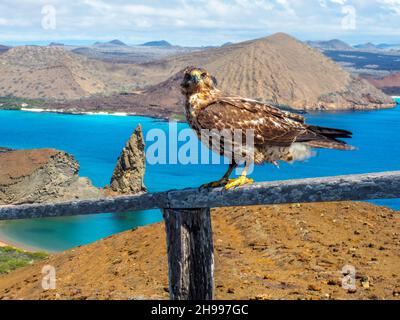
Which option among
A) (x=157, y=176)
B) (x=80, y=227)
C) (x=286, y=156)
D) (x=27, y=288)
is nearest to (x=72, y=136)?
(x=157, y=176)

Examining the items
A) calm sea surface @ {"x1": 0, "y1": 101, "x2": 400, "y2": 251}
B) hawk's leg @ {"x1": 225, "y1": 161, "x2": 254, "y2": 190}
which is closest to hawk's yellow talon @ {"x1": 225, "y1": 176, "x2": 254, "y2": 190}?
hawk's leg @ {"x1": 225, "y1": 161, "x2": 254, "y2": 190}

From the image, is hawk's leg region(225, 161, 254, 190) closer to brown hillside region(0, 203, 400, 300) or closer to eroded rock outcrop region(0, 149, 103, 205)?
brown hillside region(0, 203, 400, 300)

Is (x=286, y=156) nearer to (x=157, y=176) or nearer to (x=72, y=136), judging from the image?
(x=157, y=176)

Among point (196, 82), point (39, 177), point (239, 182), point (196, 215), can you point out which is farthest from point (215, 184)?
point (39, 177)

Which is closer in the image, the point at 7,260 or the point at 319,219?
the point at 319,219

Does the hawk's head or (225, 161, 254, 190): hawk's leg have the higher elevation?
the hawk's head
